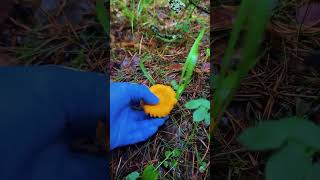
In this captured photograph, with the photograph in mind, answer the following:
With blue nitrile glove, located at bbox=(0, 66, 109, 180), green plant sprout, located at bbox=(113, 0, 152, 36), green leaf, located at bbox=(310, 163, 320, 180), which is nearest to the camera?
green leaf, located at bbox=(310, 163, 320, 180)

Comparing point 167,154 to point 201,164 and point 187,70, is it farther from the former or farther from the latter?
point 187,70

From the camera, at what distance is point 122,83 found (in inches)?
37.8

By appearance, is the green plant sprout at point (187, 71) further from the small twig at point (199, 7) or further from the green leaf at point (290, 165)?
the green leaf at point (290, 165)

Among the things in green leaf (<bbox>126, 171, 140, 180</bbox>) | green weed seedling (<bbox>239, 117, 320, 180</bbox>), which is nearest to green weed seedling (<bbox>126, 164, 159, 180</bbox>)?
green leaf (<bbox>126, 171, 140, 180</bbox>)

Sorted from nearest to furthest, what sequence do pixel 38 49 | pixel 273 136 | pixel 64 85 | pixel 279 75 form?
pixel 273 136, pixel 64 85, pixel 279 75, pixel 38 49

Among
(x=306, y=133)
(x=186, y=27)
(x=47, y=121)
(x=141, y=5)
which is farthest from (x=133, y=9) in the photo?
(x=306, y=133)

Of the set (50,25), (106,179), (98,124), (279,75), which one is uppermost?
(50,25)

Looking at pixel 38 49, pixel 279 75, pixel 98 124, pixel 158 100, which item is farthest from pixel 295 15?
pixel 38 49

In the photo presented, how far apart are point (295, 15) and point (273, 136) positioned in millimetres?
516

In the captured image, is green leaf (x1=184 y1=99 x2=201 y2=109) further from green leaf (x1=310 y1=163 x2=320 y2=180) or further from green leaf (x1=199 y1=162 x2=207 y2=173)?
green leaf (x1=310 y1=163 x2=320 y2=180)

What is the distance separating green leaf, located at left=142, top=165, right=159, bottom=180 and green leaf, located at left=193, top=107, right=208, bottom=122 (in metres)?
0.14

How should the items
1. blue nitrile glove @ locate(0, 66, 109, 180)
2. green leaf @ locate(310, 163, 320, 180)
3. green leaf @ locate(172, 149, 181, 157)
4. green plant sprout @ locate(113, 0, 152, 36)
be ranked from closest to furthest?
green leaf @ locate(310, 163, 320, 180) → blue nitrile glove @ locate(0, 66, 109, 180) → green leaf @ locate(172, 149, 181, 157) → green plant sprout @ locate(113, 0, 152, 36)

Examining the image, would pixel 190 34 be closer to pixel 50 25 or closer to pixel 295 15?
pixel 295 15

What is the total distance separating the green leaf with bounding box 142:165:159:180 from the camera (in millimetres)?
897
